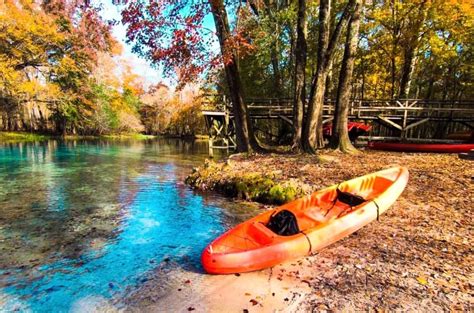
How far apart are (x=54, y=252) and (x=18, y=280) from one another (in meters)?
1.03

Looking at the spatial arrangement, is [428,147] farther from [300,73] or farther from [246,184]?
[246,184]

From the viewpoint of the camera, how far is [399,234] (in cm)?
589

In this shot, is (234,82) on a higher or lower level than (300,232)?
higher

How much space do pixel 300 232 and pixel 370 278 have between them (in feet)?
3.81

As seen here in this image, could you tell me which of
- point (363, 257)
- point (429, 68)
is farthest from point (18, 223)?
point (429, 68)

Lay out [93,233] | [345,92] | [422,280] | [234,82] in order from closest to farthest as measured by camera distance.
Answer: [422,280], [93,233], [345,92], [234,82]

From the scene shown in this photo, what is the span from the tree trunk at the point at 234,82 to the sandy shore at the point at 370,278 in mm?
8127

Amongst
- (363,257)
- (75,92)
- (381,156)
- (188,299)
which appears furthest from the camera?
(75,92)

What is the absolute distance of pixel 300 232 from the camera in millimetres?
5086

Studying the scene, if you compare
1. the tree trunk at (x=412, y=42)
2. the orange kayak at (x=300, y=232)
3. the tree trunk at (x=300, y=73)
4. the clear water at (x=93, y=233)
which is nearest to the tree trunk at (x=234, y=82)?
the tree trunk at (x=300, y=73)

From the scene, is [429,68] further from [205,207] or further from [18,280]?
[18,280]

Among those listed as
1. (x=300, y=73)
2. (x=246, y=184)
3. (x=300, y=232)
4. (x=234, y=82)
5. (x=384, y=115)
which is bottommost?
(x=246, y=184)

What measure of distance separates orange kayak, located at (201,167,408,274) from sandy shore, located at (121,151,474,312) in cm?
24

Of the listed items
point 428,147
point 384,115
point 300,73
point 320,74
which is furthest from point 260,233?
point 384,115
